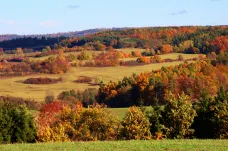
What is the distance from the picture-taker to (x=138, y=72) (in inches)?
4943

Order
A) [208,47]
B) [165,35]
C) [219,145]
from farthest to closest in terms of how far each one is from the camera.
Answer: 1. [165,35]
2. [208,47]
3. [219,145]

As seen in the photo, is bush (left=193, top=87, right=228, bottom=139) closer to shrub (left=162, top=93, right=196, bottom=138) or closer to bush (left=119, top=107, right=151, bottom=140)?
shrub (left=162, top=93, right=196, bottom=138)

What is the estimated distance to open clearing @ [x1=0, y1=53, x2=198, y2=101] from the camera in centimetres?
10525

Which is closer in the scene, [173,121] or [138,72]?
[173,121]

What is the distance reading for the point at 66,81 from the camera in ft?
→ 393

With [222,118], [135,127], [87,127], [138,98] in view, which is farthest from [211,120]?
[138,98]

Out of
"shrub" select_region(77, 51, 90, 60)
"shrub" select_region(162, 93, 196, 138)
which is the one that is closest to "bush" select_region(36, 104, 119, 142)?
"shrub" select_region(162, 93, 196, 138)

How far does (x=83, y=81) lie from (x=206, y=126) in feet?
262

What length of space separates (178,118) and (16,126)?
16.1 meters

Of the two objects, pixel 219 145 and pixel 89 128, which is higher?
pixel 219 145

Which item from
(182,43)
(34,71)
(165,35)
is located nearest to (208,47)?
(182,43)

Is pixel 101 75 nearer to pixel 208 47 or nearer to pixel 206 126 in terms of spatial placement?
pixel 208 47

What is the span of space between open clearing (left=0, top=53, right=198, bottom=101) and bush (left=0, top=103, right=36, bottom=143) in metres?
55.4

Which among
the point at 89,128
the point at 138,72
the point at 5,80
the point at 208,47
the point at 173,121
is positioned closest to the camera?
the point at 173,121
